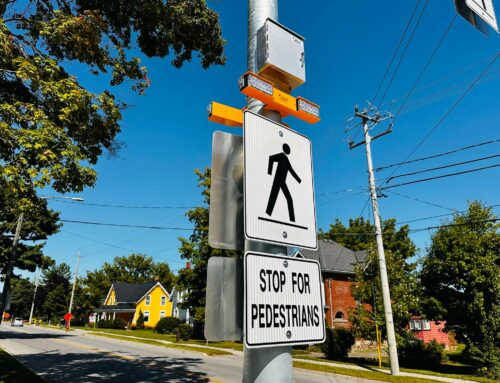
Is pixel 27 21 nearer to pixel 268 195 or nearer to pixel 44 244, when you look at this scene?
pixel 268 195

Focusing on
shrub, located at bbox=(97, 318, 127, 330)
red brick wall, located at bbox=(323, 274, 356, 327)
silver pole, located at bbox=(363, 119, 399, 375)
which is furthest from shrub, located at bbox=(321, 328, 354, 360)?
shrub, located at bbox=(97, 318, 127, 330)

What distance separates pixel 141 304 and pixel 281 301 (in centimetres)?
6337

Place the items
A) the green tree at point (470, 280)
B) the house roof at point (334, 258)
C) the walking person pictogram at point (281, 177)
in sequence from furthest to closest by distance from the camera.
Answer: the house roof at point (334, 258) < the green tree at point (470, 280) < the walking person pictogram at point (281, 177)

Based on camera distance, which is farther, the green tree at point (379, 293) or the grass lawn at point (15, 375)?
the green tree at point (379, 293)

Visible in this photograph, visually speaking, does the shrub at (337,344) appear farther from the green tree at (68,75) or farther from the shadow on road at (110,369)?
the green tree at (68,75)

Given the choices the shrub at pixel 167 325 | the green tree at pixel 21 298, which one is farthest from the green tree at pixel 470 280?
the green tree at pixel 21 298

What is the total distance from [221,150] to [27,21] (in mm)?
7652

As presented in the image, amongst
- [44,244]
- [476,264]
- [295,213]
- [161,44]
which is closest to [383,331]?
[476,264]

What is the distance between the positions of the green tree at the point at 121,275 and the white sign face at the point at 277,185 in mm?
73494

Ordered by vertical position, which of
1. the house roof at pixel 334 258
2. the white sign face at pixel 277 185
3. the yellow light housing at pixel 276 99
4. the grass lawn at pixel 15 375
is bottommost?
the grass lawn at pixel 15 375

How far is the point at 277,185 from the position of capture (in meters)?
2.05

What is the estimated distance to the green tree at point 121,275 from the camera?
73.8m

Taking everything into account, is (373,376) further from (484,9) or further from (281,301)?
(281,301)

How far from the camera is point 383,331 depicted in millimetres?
19094
